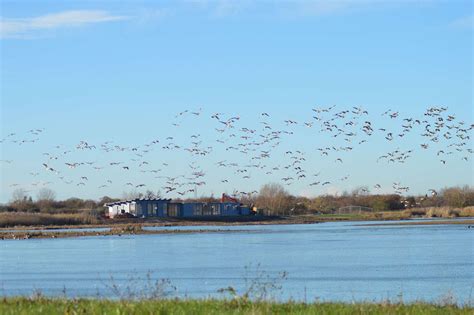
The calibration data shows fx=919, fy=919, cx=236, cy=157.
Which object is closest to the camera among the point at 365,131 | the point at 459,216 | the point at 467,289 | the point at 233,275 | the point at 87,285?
the point at 467,289

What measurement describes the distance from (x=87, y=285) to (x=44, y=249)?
101ft

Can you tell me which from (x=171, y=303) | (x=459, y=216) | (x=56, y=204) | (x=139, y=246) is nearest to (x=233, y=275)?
(x=171, y=303)

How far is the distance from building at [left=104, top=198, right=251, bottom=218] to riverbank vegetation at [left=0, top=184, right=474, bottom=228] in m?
3.73

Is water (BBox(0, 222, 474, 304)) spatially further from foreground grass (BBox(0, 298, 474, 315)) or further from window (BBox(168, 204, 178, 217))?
window (BBox(168, 204, 178, 217))

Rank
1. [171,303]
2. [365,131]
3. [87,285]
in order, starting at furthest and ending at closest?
[365,131] → [87,285] → [171,303]

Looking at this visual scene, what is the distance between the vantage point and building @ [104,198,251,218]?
449 ft

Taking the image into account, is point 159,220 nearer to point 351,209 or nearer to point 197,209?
point 197,209

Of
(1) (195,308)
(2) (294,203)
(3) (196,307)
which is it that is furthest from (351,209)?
(1) (195,308)

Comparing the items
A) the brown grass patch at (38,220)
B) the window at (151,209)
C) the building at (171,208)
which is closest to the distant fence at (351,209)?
the building at (171,208)

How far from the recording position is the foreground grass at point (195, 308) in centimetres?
1822

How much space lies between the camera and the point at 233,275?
3803 cm

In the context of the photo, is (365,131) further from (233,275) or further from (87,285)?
(87,285)

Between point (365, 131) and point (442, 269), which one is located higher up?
point (365, 131)

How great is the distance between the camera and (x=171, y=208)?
465 feet
